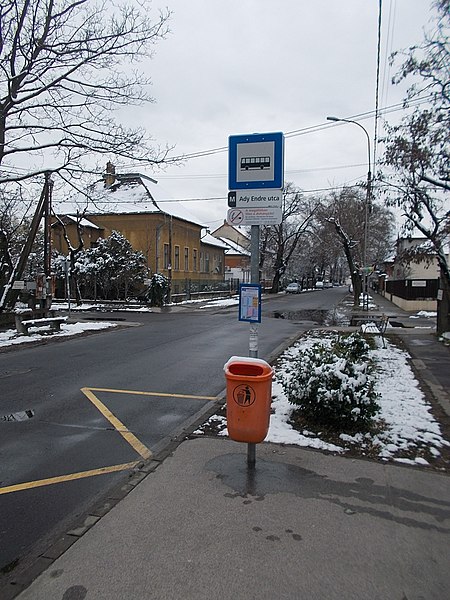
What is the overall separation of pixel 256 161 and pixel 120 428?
361 cm

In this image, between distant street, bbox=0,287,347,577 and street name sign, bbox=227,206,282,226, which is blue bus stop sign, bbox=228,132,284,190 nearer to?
street name sign, bbox=227,206,282,226

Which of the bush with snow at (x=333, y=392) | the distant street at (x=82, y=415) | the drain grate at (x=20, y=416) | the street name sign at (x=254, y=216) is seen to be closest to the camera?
the distant street at (x=82, y=415)

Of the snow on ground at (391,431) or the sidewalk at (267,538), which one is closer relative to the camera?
the sidewalk at (267,538)

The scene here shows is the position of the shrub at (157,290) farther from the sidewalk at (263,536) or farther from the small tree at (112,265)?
the sidewalk at (263,536)

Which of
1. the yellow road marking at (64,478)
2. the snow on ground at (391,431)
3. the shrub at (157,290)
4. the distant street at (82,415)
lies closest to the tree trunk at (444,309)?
the distant street at (82,415)

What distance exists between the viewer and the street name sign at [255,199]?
4.66m

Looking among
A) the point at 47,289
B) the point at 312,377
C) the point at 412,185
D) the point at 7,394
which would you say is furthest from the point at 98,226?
the point at 312,377

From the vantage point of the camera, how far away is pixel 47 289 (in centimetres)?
1839

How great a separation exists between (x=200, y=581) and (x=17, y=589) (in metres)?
1.08

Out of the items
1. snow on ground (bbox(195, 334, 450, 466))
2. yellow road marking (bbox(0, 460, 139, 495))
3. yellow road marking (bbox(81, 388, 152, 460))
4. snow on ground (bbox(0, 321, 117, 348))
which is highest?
snow on ground (bbox(195, 334, 450, 466))

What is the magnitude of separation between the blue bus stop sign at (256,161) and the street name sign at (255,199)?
2.0 inches

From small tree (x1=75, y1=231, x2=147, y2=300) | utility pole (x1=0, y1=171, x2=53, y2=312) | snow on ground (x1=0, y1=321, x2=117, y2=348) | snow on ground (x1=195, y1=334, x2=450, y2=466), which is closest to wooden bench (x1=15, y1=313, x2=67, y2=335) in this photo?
snow on ground (x1=0, y1=321, x2=117, y2=348)

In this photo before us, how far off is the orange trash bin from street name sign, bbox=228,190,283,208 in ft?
5.07

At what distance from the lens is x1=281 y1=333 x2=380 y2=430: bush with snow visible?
5359 mm
